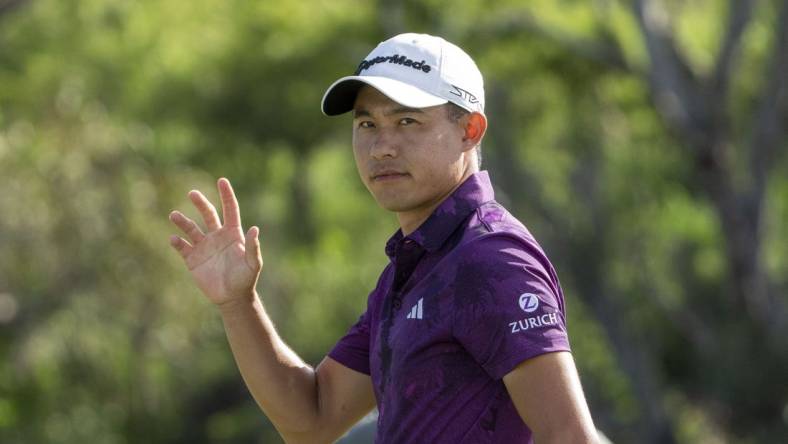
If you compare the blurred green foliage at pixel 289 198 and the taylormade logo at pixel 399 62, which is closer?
the taylormade logo at pixel 399 62

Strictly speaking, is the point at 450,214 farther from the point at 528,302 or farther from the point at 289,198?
the point at 289,198

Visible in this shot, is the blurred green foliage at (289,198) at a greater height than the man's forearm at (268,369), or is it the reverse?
the man's forearm at (268,369)

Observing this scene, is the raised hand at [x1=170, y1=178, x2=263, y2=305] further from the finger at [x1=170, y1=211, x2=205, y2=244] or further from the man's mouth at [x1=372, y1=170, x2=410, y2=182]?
the man's mouth at [x1=372, y1=170, x2=410, y2=182]

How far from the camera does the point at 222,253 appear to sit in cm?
309

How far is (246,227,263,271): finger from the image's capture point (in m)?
3.00

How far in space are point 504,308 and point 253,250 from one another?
2.22ft

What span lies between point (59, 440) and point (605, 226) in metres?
4.98

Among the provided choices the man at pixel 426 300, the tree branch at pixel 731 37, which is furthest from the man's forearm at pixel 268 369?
the tree branch at pixel 731 37

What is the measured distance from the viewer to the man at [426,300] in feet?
8.30

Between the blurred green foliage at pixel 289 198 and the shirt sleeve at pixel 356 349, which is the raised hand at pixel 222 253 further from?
the blurred green foliage at pixel 289 198

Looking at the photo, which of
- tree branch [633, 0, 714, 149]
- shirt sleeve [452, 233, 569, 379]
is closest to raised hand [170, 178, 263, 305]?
shirt sleeve [452, 233, 569, 379]

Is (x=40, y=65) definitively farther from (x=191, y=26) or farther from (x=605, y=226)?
(x=605, y=226)

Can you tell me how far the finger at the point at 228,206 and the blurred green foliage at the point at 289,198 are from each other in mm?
9258

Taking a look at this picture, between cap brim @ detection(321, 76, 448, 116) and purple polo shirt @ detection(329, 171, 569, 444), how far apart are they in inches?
7.0
